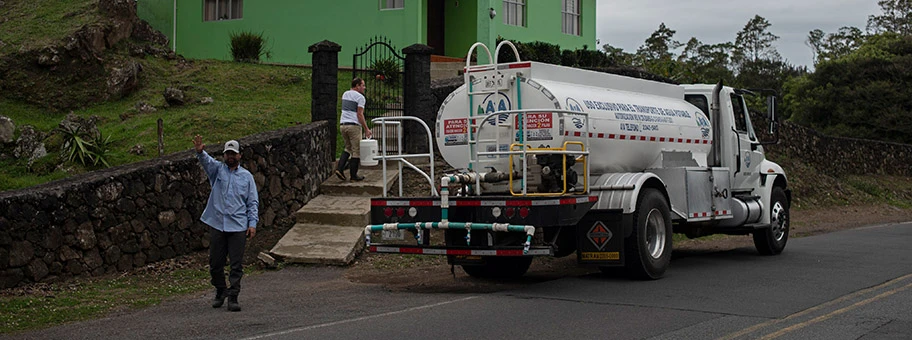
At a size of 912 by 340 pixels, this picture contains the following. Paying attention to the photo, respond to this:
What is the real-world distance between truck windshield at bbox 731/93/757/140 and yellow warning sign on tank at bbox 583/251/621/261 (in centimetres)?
483

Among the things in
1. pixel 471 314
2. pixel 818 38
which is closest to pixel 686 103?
pixel 471 314

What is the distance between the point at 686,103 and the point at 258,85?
456 inches

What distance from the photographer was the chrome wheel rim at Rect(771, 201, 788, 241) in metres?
15.2

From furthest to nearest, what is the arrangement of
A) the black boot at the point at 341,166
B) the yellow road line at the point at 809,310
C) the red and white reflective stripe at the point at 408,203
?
the black boot at the point at 341,166
the red and white reflective stripe at the point at 408,203
the yellow road line at the point at 809,310

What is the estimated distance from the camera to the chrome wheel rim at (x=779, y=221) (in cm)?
1521

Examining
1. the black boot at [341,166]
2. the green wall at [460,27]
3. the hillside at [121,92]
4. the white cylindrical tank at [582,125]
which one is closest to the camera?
the white cylindrical tank at [582,125]

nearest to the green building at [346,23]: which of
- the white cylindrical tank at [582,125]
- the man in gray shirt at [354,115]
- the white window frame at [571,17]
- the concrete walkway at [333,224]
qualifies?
the white window frame at [571,17]

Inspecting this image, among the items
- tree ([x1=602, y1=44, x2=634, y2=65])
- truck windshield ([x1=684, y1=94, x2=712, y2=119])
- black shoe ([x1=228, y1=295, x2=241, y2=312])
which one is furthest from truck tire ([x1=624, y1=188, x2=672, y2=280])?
tree ([x1=602, y1=44, x2=634, y2=65])

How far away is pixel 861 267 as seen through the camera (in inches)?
504

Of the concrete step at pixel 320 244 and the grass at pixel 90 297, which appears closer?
the grass at pixel 90 297

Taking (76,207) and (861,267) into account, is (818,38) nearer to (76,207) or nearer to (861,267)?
(861,267)

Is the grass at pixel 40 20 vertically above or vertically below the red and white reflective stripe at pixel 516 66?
above

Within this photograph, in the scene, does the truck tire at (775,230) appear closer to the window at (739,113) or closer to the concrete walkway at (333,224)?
the window at (739,113)

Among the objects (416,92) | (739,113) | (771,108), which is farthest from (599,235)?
(416,92)
